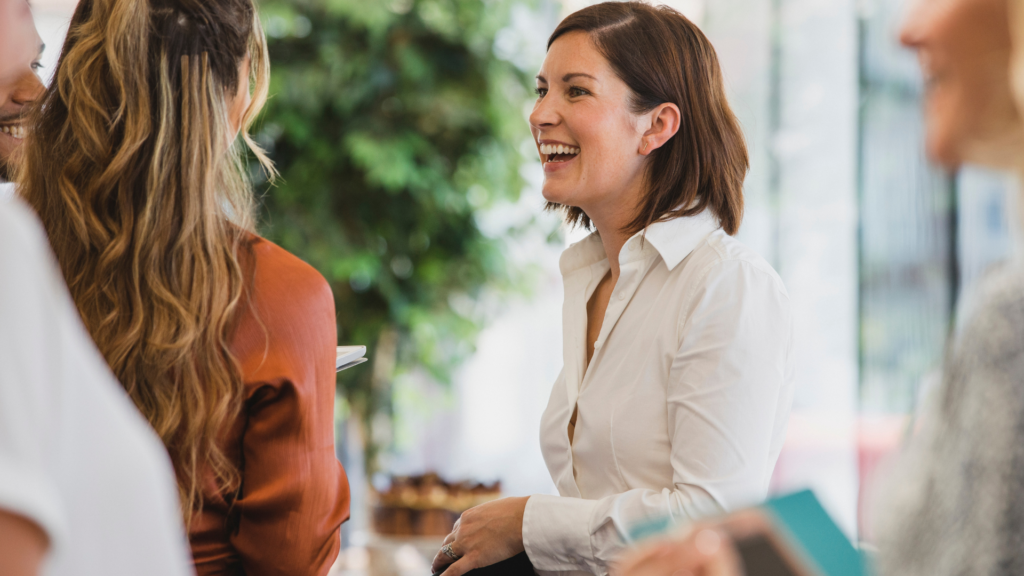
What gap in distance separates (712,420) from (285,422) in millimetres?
571

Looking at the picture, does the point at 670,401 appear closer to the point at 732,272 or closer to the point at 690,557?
the point at 732,272

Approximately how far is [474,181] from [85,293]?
2202mm

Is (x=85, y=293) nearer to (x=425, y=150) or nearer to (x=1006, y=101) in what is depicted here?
(x=1006, y=101)

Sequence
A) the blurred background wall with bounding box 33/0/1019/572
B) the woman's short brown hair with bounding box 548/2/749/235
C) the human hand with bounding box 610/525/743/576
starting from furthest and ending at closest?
1. the blurred background wall with bounding box 33/0/1019/572
2. the woman's short brown hair with bounding box 548/2/749/235
3. the human hand with bounding box 610/525/743/576

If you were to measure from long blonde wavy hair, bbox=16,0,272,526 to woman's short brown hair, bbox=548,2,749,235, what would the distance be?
0.70 meters

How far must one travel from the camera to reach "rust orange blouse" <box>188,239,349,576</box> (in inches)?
40.1

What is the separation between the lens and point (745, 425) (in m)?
1.14

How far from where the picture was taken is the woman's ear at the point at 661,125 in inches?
56.2

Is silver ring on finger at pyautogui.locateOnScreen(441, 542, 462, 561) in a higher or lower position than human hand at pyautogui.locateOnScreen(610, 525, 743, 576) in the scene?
lower

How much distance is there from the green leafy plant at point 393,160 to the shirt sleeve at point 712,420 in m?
1.92

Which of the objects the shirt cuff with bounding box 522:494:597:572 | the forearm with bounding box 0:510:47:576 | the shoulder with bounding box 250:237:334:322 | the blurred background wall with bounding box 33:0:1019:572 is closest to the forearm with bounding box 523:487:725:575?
the shirt cuff with bounding box 522:494:597:572

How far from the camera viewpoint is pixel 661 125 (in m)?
1.44

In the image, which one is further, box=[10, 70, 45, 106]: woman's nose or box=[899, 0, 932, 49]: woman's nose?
box=[10, 70, 45, 106]: woman's nose

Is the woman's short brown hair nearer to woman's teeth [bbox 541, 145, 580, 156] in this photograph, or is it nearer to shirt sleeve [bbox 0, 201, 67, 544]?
woman's teeth [bbox 541, 145, 580, 156]
